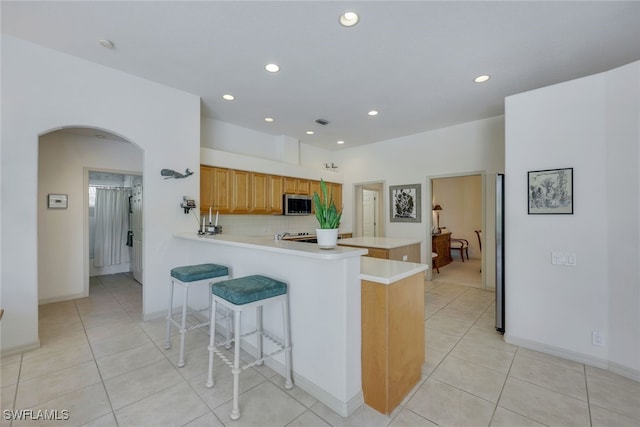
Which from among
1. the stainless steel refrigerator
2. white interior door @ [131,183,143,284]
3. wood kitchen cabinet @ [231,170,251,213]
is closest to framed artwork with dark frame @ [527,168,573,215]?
the stainless steel refrigerator

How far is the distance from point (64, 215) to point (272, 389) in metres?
4.67

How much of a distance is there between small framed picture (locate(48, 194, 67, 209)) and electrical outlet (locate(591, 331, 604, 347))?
277 inches

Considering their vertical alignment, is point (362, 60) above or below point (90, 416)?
above

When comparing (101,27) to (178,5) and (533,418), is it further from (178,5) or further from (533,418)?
(533,418)

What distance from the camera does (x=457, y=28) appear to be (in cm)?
233

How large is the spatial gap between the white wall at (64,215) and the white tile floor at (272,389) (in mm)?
1639

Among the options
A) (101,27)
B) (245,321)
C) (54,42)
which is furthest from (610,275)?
(54,42)

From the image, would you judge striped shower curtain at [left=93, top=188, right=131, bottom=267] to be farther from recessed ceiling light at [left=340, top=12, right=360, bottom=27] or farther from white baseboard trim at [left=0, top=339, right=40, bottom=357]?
recessed ceiling light at [left=340, top=12, right=360, bottom=27]

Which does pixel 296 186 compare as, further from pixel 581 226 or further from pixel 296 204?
pixel 581 226

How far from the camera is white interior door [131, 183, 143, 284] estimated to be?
5.10 meters

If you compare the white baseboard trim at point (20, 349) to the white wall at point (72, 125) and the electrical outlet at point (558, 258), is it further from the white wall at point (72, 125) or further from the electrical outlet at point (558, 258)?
the electrical outlet at point (558, 258)

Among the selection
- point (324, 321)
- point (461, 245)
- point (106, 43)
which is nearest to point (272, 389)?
point (324, 321)

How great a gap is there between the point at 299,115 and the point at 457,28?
8.78 ft

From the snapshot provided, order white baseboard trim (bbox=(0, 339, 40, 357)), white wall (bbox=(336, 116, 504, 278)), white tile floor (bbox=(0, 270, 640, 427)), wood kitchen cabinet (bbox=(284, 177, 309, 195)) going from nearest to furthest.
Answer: white tile floor (bbox=(0, 270, 640, 427)) → white baseboard trim (bbox=(0, 339, 40, 357)) → white wall (bbox=(336, 116, 504, 278)) → wood kitchen cabinet (bbox=(284, 177, 309, 195))
